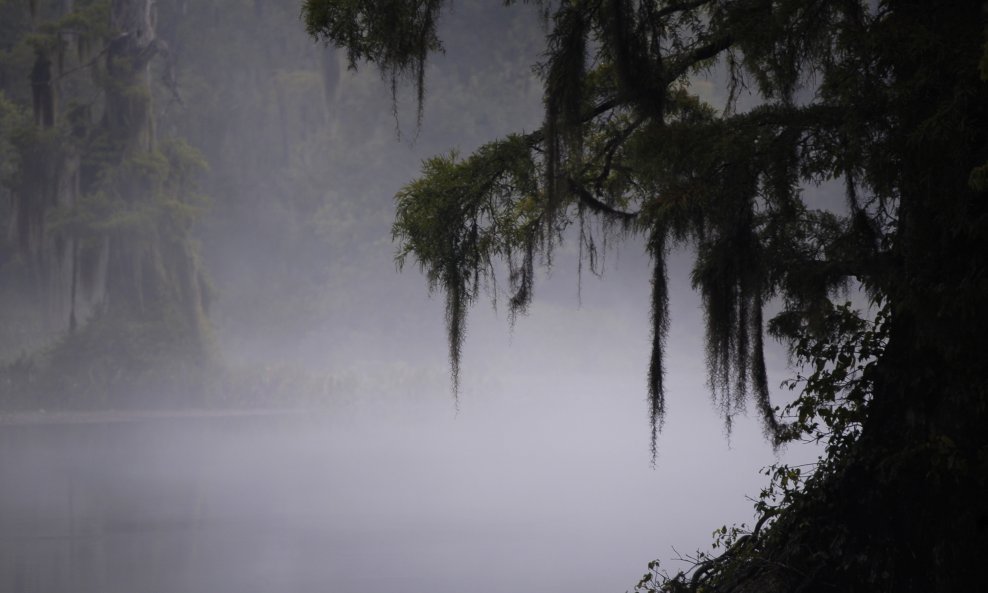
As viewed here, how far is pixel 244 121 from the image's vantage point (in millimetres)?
32344

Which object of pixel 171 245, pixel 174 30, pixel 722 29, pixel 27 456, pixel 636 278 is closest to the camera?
pixel 722 29

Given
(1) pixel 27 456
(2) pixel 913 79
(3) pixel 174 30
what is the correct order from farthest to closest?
(3) pixel 174 30
(1) pixel 27 456
(2) pixel 913 79

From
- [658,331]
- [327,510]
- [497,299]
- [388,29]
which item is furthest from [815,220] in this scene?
[497,299]

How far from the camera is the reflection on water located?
10.3 m

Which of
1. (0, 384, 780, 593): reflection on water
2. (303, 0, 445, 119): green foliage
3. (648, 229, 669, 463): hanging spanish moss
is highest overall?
(303, 0, 445, 119): green foliage

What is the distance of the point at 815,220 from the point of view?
545 cm

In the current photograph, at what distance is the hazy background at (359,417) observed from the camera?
1126 centimetres

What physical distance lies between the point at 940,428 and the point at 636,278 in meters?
29.8

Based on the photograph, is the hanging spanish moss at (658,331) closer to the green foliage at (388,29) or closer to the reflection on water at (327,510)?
the green foliage at (388,29)

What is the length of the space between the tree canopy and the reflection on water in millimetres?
4750

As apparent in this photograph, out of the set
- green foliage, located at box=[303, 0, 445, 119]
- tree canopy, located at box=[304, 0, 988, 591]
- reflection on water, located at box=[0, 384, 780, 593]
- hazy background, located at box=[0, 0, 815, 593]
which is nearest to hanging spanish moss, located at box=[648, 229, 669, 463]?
tree canopy, located at box=[304, 0, 988, 591]

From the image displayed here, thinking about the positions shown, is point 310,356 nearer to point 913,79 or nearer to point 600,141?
point 600,141

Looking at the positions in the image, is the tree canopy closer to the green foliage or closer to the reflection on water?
the green foliage

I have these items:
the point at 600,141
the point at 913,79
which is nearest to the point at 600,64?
the point at 600,141
